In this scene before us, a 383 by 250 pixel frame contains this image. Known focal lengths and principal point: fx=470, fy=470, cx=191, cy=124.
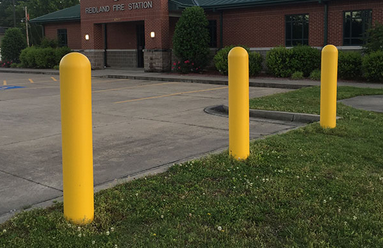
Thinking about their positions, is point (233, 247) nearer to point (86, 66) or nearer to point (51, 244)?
point (51, 244)

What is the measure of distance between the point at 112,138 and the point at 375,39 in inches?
560

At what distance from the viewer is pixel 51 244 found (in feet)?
11.9

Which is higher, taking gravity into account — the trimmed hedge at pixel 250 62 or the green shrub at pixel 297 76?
the trimmed hedge at pixel 250 62

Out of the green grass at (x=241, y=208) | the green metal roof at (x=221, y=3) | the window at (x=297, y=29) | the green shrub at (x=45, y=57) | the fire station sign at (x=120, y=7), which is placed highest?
the fire station sign at (x=120, y=7)

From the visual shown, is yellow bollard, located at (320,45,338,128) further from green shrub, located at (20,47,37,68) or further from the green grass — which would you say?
green shrub, located at (20,47,37,68)

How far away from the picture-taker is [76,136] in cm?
389

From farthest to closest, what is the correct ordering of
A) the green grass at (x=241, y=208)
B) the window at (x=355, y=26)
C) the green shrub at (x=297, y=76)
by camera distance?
the window at (x=355, y=26) → the green shrub at (x=297, y=76) → the green grass at (x=241, y=208)

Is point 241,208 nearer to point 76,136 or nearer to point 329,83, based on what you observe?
point 76,136

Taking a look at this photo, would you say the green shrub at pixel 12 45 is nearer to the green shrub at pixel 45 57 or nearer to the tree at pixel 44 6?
the green shrub at pixel 45 57

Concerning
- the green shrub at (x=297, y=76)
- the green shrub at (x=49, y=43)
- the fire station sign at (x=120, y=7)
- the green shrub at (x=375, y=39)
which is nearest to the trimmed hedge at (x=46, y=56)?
the green shrub at (x=49, y=43)

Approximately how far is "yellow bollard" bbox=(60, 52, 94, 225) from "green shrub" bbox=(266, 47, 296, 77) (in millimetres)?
17573

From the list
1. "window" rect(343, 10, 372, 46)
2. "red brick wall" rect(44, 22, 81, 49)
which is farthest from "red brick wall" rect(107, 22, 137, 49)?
"window" rect(343, 10, 372, 46)

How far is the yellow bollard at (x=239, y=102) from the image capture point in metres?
5.87

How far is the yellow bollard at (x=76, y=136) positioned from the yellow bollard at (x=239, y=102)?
2378 mm
